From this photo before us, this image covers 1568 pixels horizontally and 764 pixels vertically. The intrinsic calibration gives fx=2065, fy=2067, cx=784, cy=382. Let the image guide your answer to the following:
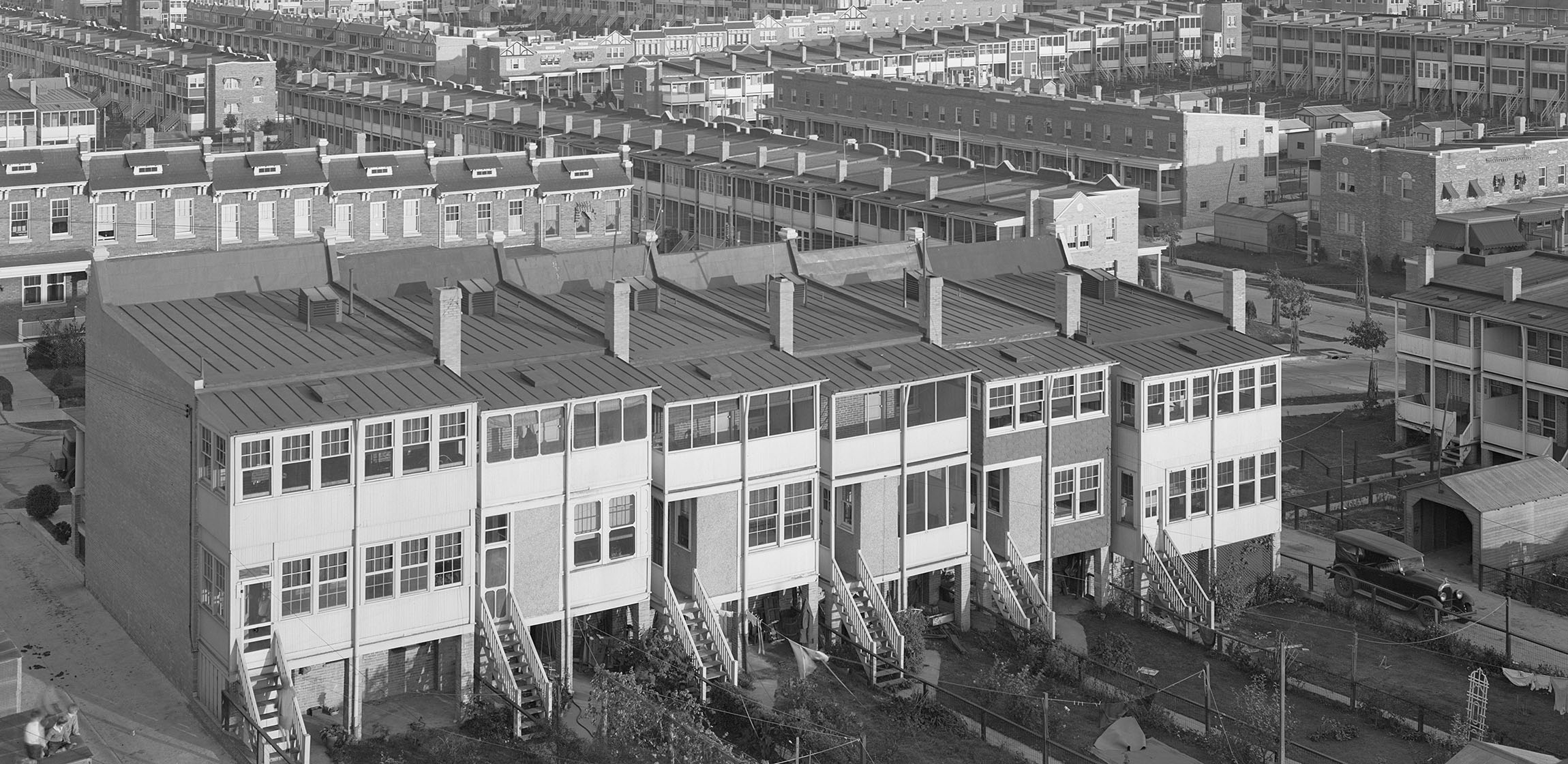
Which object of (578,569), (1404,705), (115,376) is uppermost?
(115,376)

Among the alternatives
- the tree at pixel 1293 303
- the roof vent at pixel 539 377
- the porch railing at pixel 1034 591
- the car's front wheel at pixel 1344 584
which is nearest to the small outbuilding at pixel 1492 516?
the car's front wheel at pixel 1344 584

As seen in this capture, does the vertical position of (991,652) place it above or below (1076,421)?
below

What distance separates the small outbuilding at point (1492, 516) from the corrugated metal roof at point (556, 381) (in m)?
22.4

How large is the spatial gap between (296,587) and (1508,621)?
2699cm

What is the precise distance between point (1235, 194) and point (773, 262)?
227 ft

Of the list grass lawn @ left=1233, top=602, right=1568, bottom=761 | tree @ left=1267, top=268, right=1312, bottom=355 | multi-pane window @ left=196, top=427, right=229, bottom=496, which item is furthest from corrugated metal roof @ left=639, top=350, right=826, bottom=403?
tree @ left=1267, top=268, right=1312, bottom=355

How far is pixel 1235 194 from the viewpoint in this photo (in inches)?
4641

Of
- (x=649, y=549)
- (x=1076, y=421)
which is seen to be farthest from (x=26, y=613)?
(x=1076, y=421)

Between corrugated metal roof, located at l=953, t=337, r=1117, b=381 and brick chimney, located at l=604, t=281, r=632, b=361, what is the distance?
8122mm

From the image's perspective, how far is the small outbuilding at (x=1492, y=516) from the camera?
5278 centimetres

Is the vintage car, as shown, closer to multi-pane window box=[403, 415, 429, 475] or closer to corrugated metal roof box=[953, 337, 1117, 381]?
corrugated metal roof box=[953, 337, 1117, 381]

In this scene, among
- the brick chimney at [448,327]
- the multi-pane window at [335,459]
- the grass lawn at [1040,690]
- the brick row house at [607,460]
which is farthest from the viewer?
A: the brick chimney at [448,327]

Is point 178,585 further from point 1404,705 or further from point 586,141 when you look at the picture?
point 586,141

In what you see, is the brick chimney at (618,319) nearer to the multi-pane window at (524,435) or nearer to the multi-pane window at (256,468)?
the multi-pane window at (524,435)
